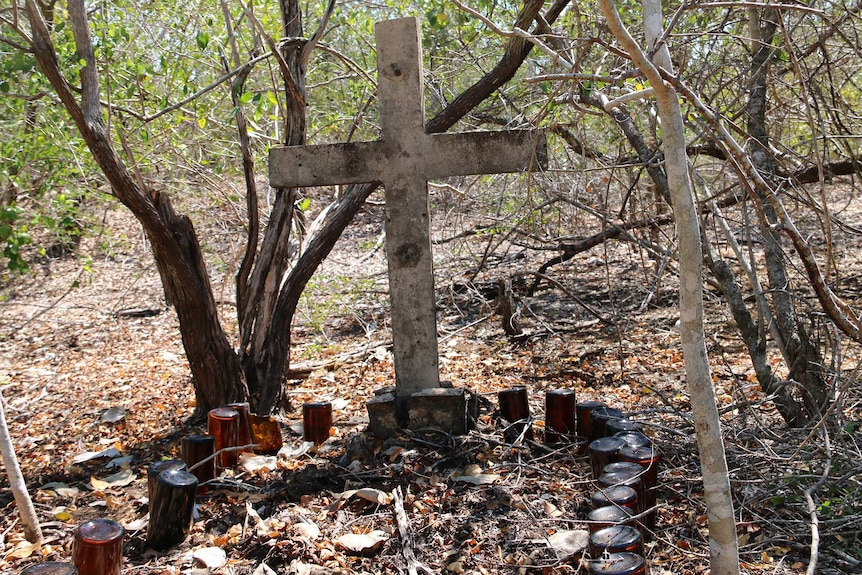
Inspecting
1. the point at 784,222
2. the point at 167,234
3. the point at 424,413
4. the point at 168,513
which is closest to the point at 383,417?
the point at 424,413

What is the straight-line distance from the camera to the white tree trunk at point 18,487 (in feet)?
10.8

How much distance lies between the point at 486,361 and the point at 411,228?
2.31 metres

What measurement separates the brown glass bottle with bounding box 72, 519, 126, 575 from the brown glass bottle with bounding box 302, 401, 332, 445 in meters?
1.79

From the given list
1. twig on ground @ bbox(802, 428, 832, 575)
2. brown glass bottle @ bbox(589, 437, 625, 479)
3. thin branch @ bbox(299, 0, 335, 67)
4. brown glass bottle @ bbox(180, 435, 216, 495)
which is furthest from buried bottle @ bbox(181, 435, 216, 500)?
twig on ground @ bbox(802, 428, 832, 575)

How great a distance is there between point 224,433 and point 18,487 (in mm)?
1133

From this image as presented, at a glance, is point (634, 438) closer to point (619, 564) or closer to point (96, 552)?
point (619, 564)

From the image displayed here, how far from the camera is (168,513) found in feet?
11.2

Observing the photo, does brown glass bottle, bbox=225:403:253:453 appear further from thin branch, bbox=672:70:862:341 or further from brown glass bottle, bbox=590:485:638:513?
thin branch, bbox=672:70:862:341

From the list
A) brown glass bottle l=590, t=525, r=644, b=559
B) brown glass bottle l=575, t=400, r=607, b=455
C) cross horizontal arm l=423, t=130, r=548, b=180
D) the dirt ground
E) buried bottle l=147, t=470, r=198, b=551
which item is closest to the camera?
brown glass bottle l=590, t=525, r=644, b=559

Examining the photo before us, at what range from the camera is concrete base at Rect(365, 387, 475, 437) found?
4383 mm

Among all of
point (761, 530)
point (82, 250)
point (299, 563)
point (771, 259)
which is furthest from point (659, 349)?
point (82, 250)

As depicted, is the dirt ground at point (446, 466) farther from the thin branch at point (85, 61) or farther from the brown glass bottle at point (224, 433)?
the thin branch at point (85, 61)

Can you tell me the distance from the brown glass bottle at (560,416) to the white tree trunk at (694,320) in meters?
1.91

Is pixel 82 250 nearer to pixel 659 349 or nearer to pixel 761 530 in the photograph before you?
pixel 659 349
